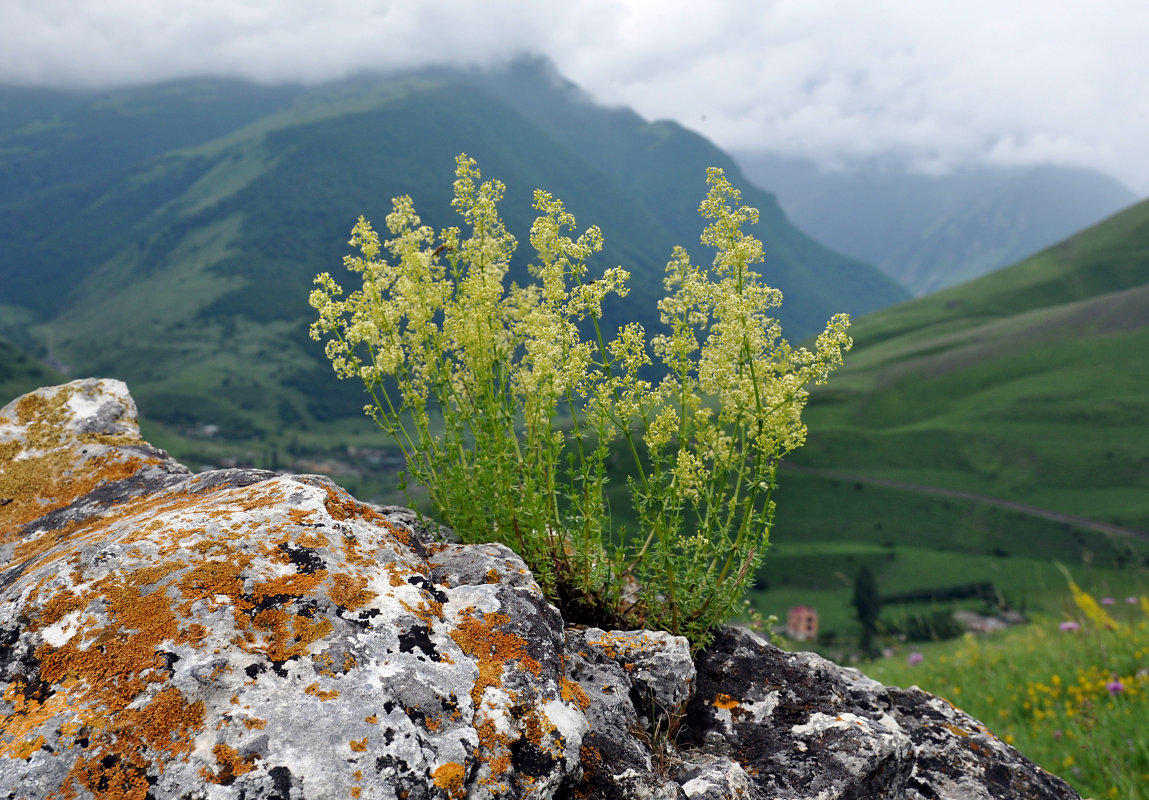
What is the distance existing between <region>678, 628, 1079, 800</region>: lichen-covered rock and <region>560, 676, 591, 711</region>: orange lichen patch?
4.17ft

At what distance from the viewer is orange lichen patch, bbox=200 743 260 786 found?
11.4ft

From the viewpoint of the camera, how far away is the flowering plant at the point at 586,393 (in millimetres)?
5594

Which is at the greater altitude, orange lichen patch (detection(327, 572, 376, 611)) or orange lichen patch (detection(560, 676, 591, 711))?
orange lichen patch (detection(327, 572, 376, 611))

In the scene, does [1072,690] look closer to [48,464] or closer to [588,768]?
[588,768]

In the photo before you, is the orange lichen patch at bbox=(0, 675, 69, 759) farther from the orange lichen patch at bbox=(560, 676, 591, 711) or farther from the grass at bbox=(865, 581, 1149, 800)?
the grass at bbox=(865, 581, 1149, 800)

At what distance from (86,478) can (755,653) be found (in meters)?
7.36

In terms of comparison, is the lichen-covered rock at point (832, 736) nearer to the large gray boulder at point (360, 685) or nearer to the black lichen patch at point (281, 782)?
the large gray boulder at point (360, 685)

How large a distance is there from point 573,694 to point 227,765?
2187mm

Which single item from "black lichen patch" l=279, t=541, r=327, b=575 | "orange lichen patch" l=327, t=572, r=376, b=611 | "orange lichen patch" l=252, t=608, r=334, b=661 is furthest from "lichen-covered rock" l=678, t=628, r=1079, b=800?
"black lichen patch" l=279, t=541, r=327, b=575

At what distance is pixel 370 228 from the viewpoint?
6.71 metres

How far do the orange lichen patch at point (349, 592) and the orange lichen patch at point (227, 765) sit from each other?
1088mm

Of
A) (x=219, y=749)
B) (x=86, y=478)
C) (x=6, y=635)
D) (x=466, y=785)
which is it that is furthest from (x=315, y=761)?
(x=86, y=478)

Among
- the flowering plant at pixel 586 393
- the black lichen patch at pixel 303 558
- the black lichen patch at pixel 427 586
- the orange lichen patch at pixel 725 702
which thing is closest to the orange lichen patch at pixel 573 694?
the black lichen patch at pixel 427 586

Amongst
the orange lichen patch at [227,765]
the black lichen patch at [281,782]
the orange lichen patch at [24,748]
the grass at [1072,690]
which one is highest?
the orange lichen patch at [24,748]
